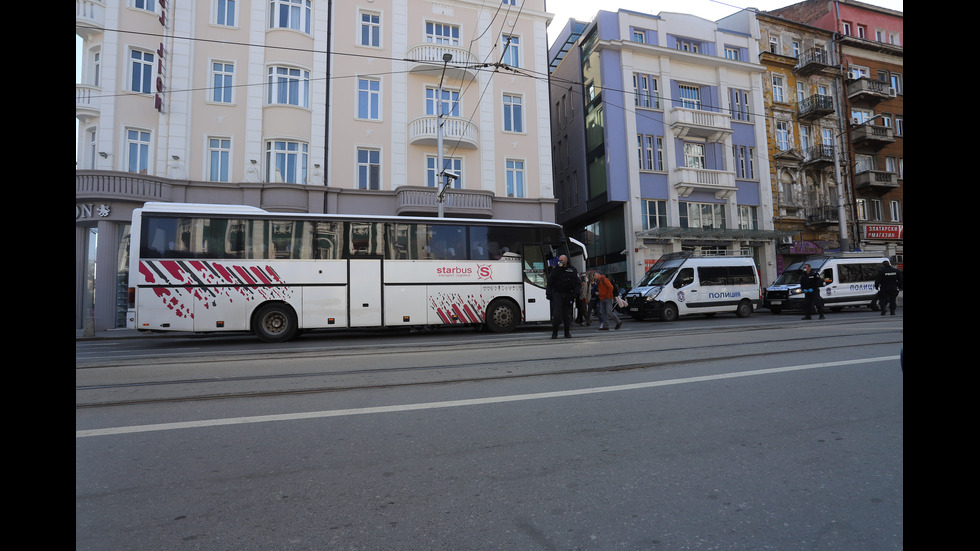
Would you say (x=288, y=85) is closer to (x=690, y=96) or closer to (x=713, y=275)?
(x=713, y=275)

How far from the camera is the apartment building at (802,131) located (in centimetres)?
3070

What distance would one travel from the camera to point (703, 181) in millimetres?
28391

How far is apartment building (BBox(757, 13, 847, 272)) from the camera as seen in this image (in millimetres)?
30703

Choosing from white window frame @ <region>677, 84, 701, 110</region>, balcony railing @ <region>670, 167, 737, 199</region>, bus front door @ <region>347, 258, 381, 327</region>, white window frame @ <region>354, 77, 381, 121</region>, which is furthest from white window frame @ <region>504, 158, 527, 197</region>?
bus front door @ <region>347, 258, 381, 327</region>

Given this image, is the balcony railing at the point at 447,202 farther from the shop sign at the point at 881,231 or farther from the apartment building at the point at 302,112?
the shop sign at the point at 881,231

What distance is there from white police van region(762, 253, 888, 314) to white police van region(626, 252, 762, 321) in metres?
1.31

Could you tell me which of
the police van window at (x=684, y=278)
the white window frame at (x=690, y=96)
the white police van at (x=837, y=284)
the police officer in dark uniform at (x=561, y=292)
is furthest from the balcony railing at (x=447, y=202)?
the white window frame at (x=690, y=96)

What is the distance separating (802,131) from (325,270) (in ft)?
108

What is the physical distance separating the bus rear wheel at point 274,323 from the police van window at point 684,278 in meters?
13.8

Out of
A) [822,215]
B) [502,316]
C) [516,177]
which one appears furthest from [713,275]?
[822,215]

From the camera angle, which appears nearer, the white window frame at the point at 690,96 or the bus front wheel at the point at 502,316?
the bus front wheel at the point at 502,316

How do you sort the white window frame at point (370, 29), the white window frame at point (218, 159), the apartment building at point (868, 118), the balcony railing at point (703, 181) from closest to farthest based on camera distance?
the white window frame at point (218, 159) < the white window frame at point (370, 29) < the balcony railing at point (703, 181) < the apartment building at point (868, 118)
